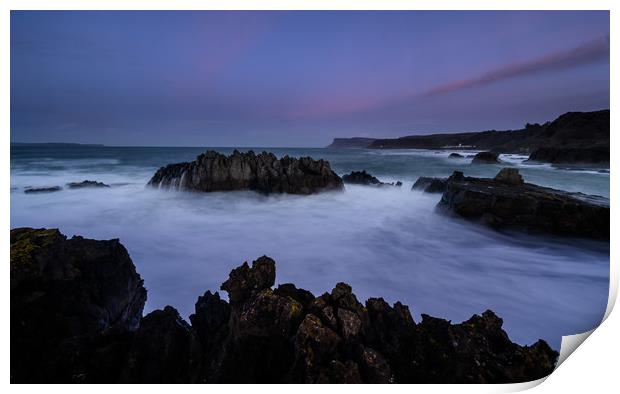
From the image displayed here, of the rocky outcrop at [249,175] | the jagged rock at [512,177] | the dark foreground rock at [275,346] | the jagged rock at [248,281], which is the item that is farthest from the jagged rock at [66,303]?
the jagged rock at [512,177]

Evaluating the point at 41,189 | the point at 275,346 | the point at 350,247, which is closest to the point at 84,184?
the point at 41,189

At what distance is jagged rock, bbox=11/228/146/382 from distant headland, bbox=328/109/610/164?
17.6ft

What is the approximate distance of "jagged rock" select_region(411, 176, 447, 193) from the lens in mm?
6734

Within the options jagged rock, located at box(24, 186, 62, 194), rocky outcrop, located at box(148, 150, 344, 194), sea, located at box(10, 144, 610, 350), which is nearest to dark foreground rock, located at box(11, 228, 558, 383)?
sea, located at box(10, 144, 610, 350)

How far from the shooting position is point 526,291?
303cm

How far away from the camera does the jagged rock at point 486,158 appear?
666 cm

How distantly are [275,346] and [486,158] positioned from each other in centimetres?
715

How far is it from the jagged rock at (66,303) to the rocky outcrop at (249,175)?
4.36 meters

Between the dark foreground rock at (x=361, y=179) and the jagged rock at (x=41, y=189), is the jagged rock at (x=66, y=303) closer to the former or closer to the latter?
the jagged rock at (x=41, y=189)

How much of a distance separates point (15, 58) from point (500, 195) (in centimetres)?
672

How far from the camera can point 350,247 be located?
399 centimetres

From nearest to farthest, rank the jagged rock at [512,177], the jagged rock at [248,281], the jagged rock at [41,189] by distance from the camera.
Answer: the jagged rock at [248,281]
the jagged rock at [41,189]
the jagged rock at [512,177]

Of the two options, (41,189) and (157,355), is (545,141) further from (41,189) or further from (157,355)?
(41,189)
